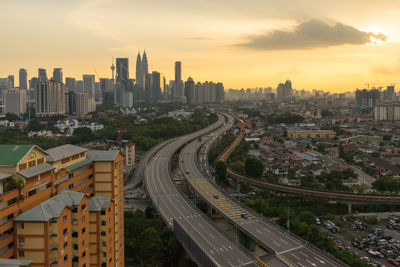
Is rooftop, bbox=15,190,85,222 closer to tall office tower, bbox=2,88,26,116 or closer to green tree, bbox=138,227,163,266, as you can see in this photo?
green tree, bbox=138,227,163,266

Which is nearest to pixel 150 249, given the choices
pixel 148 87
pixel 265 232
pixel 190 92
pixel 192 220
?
pixel 192 220

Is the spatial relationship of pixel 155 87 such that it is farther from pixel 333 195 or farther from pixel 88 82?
pixel 333 195

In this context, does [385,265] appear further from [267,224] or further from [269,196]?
[269,196]

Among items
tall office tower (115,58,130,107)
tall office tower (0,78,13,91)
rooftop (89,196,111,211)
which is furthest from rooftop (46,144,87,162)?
tall office tower (0,78,13,91)

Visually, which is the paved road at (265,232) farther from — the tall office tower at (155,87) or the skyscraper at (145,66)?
the skyscraper at (145,66)

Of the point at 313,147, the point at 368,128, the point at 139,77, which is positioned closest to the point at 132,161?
the point at 313,147
